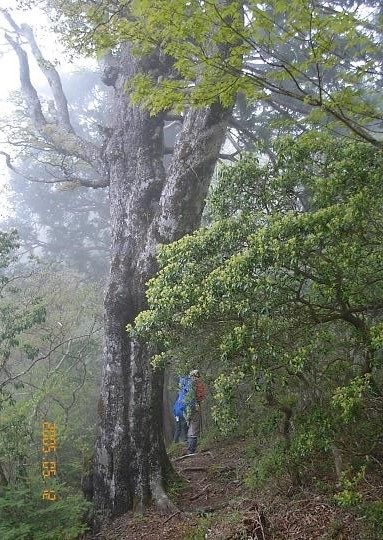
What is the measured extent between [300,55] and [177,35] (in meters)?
9.63

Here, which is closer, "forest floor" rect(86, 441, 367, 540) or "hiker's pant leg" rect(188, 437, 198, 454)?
"forest floor" rect(86, 441, 367, 540)

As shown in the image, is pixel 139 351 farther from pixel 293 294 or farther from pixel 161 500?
pixel 293 294

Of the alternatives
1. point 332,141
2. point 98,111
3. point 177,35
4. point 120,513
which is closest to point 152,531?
point 120,513

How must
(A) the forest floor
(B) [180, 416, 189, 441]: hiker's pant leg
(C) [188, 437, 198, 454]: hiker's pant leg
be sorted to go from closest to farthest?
(A) the forest floor, (C) [188, 437, 198, 454]: hiker's pant leg, (B) [180, 416, 189, 441]: hiker's pant leg

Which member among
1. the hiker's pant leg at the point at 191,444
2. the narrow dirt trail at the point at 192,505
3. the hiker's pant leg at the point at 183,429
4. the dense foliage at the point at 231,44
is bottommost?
the narrow dirt trail at the point at 192,505

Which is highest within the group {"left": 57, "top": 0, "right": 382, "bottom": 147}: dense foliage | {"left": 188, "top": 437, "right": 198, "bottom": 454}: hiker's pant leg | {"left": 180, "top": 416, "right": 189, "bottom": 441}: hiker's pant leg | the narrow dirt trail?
{"left": 57, "top": 0, "right": 382, "bottom": 147}: dense foliage

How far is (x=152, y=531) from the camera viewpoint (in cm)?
622

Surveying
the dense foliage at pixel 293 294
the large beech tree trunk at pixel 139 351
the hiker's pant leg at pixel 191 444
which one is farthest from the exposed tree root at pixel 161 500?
the hiker's pant leg at pixel 191 444

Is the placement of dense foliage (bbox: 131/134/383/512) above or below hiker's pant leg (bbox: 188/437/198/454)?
above

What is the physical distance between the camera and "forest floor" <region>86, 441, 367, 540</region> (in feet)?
14.4

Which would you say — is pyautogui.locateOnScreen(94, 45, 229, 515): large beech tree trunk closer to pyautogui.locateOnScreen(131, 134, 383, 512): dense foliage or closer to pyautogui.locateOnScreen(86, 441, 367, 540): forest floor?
pyautogui.locateOnScreen(86, 441, 367, 540): forest floor

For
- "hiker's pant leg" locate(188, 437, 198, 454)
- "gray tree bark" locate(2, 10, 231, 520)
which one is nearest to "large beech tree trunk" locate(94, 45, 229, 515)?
"gray tree bark" locate(2, 10, 231, 520)

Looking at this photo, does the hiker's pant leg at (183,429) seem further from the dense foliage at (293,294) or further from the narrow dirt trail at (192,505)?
the dense foliage at (293,294)

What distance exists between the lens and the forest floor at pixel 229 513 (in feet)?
14.4
